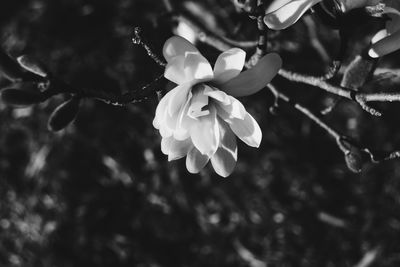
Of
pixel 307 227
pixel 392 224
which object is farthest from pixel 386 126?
pixel 307 227

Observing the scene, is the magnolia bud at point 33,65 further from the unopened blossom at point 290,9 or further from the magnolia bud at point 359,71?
the magnolia bud at point 359,71

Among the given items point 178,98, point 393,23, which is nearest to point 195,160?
point 178,98

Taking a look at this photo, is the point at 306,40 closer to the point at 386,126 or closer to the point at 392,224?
the point at 386,126

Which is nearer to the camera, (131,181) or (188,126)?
(188,126)

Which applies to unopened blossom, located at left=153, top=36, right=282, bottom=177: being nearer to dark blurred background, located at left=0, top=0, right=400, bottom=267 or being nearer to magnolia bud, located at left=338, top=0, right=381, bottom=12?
magnolia bud, located at left=338, top=0, right=381, bottom=12

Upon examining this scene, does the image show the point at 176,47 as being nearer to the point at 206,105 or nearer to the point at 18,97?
the point at 206,105

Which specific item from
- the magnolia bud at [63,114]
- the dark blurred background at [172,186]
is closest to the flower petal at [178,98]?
the magnolia bud at [63,114]
